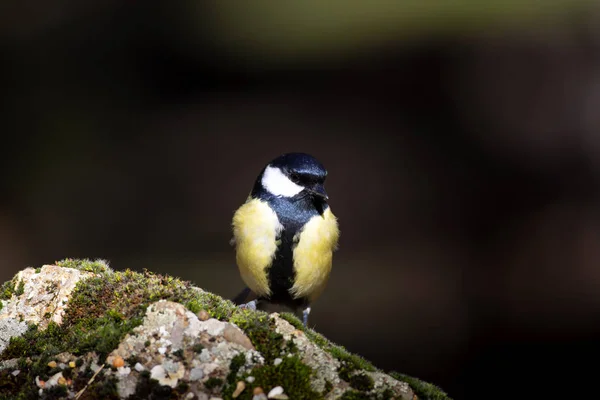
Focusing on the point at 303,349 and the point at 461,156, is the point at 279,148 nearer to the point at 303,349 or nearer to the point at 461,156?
the point at 461,156

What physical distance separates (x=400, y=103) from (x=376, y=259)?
158 cm

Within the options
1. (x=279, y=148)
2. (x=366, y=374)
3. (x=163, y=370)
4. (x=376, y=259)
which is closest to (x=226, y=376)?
(x=163, y=370)

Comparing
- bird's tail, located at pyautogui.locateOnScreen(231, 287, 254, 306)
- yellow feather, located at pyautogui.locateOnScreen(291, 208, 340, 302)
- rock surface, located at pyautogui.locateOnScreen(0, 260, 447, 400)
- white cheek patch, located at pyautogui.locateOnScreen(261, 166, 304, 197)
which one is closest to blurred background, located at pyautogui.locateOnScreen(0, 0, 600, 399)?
bird's tail, located at pyautogui.locateOnScreen(231, 287, 254, 306)

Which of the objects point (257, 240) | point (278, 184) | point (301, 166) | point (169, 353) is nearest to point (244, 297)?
point (257, 240)

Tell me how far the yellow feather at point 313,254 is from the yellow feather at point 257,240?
0.36 feet

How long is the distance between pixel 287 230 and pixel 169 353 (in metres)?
0.97

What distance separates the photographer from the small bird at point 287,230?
7.85 feet

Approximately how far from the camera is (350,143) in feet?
18.5

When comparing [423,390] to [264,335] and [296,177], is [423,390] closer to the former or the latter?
[264,335]

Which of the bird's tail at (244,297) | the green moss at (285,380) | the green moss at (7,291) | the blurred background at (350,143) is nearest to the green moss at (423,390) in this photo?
the green moss at (285,380)

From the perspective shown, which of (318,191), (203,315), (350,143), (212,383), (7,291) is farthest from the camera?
(350,143)

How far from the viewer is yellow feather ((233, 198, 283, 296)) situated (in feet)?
7.87

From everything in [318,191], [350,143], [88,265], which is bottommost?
[88,265]

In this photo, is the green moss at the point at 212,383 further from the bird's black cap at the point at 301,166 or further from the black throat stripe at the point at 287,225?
the bird's black cap at the point at 301,166
